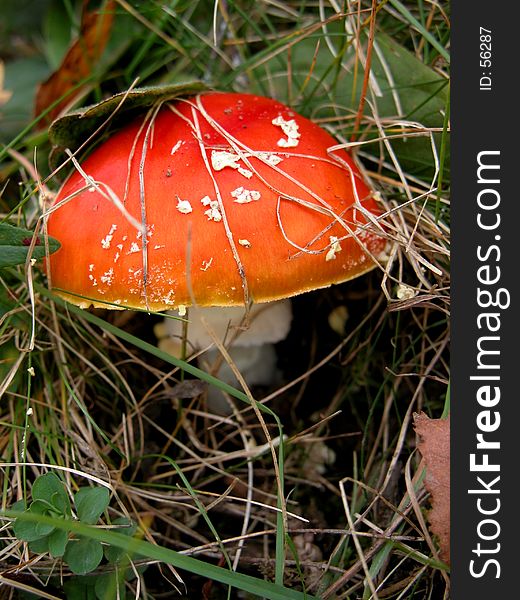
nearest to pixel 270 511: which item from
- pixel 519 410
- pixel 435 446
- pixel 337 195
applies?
pixel 435 446

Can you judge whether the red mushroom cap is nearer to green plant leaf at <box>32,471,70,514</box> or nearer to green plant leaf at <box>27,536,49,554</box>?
green plant leaf at <box>32,471,70,514</box>

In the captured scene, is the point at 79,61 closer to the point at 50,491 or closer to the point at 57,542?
the point at 50,491

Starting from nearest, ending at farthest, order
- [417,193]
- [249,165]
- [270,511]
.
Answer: [249,165] → [270,511] → [417,193]

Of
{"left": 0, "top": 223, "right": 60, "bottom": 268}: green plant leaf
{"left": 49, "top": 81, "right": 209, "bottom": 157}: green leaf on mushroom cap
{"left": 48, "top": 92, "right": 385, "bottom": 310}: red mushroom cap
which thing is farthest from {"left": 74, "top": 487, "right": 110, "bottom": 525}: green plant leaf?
{"left": 49, "top": 81, "right": 209, "bottom": 157}: green leaf on mushroom cap

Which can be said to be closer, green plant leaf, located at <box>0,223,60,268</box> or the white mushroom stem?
green plant leaf, located at <box>0,223,60,268</box>

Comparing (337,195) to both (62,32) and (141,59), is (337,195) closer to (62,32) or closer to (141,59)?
(141,59)

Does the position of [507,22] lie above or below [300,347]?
above

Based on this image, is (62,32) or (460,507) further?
(62,32)
